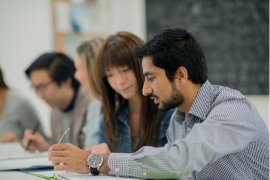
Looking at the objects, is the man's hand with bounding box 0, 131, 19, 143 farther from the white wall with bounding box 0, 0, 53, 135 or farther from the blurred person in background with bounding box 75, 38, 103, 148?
the white wall with bounding box 0, 0, 53, 135

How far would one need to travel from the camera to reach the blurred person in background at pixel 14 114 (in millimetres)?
2406

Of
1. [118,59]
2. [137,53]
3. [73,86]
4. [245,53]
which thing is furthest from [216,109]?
[245,53]

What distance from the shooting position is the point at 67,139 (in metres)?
Result: 2.34

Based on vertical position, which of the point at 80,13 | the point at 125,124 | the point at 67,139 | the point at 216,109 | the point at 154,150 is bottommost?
the point at 67,139

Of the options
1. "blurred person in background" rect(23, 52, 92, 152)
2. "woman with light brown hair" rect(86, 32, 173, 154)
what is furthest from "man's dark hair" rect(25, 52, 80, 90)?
"woman with light brown hair" rect(86, 32, 173, 154)

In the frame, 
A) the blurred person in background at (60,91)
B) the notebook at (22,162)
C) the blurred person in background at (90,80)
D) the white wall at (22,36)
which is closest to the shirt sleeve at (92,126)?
the blurred person in background at (90,80)

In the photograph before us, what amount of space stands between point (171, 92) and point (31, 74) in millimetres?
1602

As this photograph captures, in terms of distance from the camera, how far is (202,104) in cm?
115

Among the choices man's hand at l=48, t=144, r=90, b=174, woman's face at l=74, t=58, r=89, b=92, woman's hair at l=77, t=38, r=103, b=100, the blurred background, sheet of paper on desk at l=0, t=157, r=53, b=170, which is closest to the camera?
man's hand at l=48, t=144, r=90, b=174

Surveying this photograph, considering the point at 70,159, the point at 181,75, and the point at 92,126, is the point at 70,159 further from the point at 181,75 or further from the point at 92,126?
the point at 92,126

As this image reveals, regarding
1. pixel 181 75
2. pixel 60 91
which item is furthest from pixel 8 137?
pixel 181 75

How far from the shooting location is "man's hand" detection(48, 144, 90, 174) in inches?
40.9

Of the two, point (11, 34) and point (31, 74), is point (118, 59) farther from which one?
point (11, 34)

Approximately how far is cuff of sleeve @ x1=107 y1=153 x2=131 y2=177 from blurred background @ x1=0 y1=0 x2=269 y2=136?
2046mm
